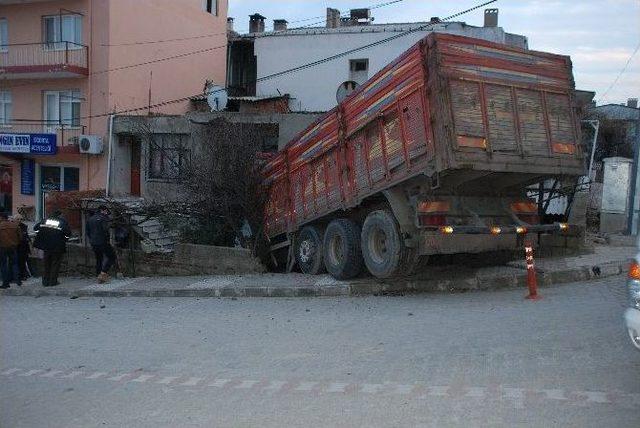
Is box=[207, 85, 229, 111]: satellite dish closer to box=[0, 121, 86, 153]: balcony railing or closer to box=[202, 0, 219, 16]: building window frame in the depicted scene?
box=[0, 121, 86, 153]: balcony railing

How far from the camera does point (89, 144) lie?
21.8m

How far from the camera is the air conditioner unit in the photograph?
21.8 metres

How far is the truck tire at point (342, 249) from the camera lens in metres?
10.7

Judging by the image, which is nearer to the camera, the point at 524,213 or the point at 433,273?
the point at 524,213

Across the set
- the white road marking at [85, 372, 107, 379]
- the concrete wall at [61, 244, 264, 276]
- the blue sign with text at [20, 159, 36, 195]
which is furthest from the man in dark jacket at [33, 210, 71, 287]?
the blue sign with text at [20, 159, 36, 195]

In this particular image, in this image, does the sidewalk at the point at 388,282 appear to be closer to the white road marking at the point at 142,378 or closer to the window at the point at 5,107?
the white road marking at the point at 142,378

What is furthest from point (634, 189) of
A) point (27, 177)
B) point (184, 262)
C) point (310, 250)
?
point (27, 177)

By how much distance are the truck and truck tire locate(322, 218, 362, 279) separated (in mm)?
23

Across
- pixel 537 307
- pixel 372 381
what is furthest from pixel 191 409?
pixel 537 307

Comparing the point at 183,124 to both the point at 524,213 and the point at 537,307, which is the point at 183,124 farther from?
the point at 537,307

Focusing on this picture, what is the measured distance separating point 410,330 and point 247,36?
25.1m

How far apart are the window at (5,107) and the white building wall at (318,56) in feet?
33.4

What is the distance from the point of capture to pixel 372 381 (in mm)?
5586

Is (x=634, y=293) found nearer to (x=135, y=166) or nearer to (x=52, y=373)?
(x=52, y=373)
